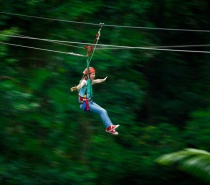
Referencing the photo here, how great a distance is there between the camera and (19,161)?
11.7 meters

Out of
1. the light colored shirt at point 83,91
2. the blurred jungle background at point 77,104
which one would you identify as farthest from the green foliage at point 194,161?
the light colored shirt at point 83,91

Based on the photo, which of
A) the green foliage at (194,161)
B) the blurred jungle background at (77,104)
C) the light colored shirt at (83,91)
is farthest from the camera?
the blurred jungle background at (77,104)

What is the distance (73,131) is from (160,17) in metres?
3.06

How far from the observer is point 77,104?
11758 millimetres

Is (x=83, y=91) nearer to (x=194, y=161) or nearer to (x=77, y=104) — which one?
(x=194, y=161)

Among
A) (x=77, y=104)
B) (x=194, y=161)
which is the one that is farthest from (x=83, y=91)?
(x=77, y=104)

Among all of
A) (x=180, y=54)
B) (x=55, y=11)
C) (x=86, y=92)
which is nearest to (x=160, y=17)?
(x=180, y=54)

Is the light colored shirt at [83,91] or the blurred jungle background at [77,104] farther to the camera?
the blurred jungle background at [77,104]

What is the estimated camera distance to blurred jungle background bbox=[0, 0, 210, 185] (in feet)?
38.2

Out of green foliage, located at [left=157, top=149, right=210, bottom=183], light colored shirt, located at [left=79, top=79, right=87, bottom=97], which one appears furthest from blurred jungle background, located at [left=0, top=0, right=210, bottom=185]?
light colored shirt, located at [left=79, top=79, right=87, bottom=97]

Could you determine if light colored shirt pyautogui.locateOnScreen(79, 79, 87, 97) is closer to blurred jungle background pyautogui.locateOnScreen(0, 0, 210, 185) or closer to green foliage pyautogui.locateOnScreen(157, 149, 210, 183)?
green foliage pyautogui.locateOnScreen(157, 149, 210, 183)

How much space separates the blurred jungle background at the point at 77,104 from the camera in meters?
11.6

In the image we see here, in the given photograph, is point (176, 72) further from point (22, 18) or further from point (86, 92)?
point (86, 92)

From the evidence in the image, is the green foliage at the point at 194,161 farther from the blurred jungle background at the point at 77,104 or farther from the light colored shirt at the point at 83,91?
the light colored shirt at the point at 83,91
